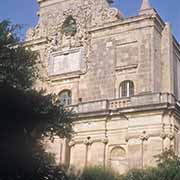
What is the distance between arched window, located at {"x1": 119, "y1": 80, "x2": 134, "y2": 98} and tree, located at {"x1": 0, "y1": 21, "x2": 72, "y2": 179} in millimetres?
11200

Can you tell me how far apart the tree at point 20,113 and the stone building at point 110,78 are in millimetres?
8962

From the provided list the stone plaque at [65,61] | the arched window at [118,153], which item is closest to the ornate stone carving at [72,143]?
the arched window at [118,153]

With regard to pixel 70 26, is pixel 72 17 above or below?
above

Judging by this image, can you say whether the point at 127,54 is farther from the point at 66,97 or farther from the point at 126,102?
the point at 66,97

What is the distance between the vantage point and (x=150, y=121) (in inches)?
1132

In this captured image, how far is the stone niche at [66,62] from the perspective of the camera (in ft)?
111

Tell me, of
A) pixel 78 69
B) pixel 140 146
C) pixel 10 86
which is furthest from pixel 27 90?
pixel 78 69

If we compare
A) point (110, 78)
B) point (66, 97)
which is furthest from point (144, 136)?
point (66, 97)

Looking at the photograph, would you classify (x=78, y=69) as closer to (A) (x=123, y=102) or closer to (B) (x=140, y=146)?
(A) (x=123, y=102)

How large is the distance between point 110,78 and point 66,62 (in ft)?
12.2

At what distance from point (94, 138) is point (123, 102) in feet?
9.16

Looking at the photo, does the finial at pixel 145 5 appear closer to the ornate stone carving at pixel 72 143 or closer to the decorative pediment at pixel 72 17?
the decorative pediment at pixel 72 17

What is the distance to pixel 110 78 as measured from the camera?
107 ft

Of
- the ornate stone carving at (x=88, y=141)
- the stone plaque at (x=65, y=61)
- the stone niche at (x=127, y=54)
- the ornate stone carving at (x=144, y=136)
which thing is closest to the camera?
the ornate stone carving at (x=144, y=136)
